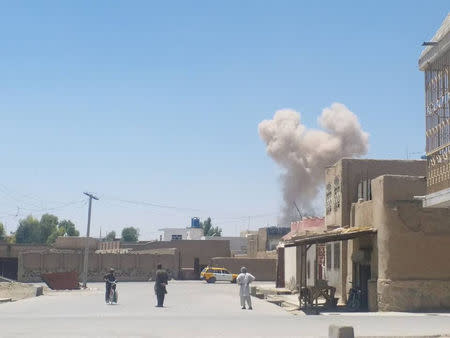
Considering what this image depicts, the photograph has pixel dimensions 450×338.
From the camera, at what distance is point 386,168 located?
2911cm

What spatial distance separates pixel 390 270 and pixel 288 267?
720 inches

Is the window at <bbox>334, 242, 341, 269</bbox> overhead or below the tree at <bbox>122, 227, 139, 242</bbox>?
below

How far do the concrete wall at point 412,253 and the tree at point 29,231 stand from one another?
111073 millimetres

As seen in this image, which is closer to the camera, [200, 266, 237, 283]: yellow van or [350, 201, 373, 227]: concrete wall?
[350, 201, 373, 227]: concrete wall

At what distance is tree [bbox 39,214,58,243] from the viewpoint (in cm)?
12975

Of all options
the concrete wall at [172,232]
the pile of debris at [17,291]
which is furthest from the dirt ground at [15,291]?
the concrete wall at [172,232]

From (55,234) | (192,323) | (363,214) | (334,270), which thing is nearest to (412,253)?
(363,214)

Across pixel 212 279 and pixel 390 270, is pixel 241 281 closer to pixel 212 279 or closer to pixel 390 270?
pixel 390 270

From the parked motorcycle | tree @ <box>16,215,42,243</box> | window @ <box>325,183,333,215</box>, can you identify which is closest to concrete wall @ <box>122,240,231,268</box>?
window @ <box>325,183,333,215</box>

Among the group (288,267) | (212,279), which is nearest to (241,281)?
(288,267)

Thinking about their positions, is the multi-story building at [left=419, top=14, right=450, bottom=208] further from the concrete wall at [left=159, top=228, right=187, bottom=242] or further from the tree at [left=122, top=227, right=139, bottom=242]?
the tree at [left=122, top=227, right=139, bottom=242]

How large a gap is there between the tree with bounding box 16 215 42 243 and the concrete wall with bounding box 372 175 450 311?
111073mm

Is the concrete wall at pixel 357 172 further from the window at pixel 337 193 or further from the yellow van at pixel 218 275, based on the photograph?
the yellow van at pixel 218 275

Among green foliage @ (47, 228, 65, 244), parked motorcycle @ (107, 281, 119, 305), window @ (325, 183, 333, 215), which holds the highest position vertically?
A: green foliage @ (47, 228, 65, 244)
